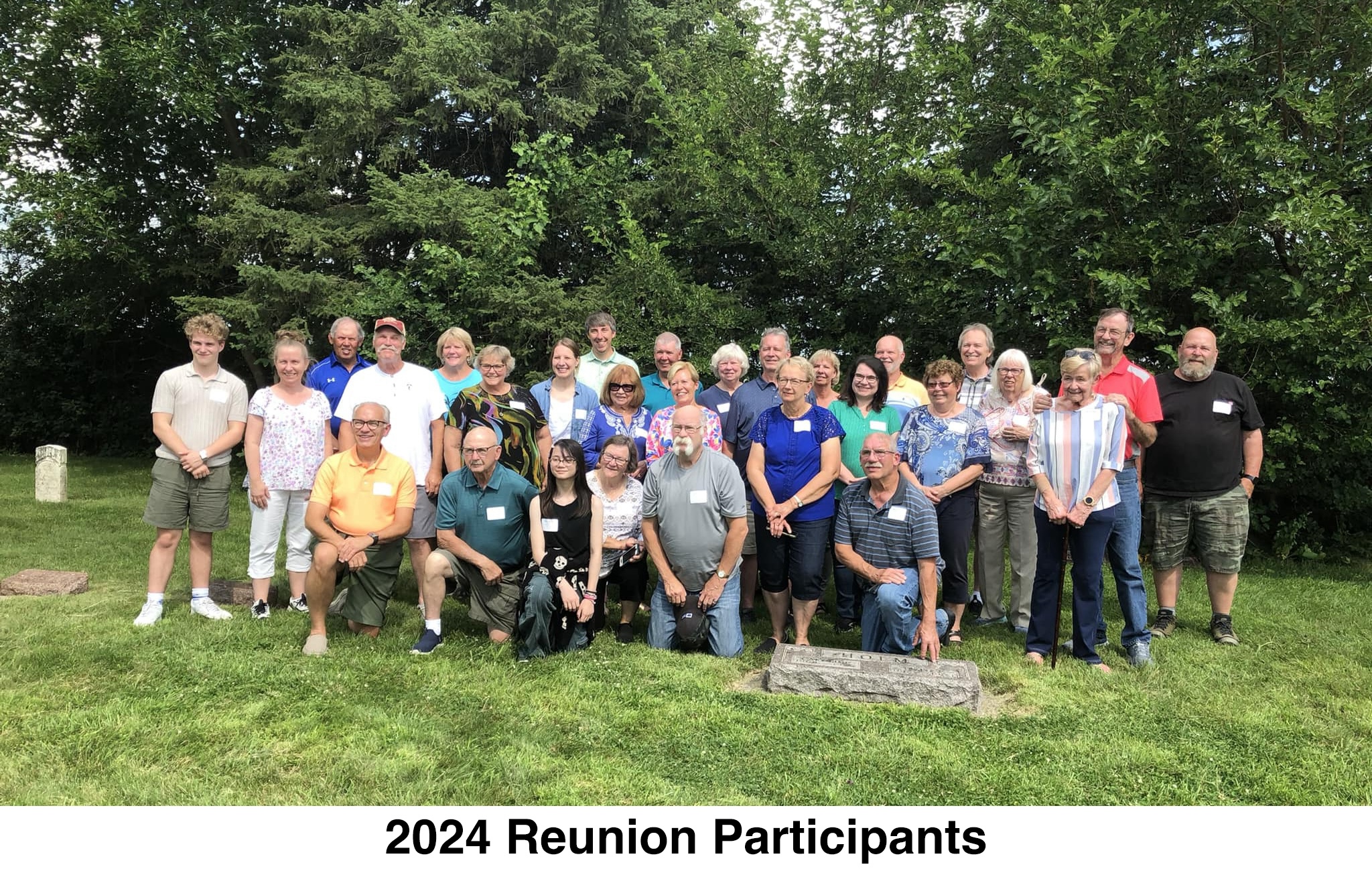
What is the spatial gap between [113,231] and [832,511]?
14.1m

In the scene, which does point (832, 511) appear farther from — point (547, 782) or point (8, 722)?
point (8, 722)

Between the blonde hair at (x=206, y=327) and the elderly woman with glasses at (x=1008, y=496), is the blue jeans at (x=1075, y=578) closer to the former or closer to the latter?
the elderly woman with glasses at (x=1008, y=496)

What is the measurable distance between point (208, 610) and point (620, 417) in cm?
285

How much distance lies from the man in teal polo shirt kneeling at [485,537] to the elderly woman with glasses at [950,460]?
2.34 metres

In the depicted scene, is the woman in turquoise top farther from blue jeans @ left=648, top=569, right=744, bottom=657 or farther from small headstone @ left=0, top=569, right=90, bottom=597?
small headstone @ left=0, top=569, right=90, bottom=597

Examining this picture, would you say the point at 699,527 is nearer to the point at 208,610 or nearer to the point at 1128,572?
the point at 1128,572

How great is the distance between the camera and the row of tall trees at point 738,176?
705 cm

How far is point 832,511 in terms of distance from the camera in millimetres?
5129

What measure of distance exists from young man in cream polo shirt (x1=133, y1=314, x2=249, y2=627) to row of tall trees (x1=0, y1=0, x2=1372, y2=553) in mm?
5466

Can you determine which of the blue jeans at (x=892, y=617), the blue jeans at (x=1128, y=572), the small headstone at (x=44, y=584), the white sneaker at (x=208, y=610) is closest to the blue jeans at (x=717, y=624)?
the blue jeans at (x=892, y=617)

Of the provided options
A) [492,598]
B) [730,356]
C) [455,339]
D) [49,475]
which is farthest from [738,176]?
[49,475]

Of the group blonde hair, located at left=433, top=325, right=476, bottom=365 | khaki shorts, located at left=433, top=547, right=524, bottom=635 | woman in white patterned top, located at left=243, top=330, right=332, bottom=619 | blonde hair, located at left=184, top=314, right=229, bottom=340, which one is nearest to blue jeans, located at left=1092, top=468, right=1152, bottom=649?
khaki shorts, located at left=433, top=547, right=524, bottom=635

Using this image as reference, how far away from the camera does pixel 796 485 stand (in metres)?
4.99

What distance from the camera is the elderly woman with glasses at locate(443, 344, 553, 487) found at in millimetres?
5348
